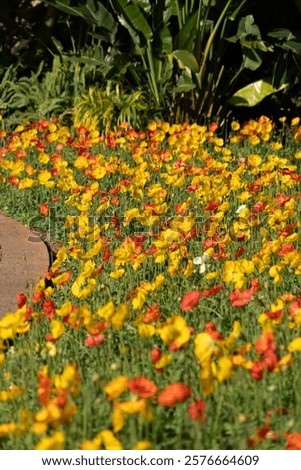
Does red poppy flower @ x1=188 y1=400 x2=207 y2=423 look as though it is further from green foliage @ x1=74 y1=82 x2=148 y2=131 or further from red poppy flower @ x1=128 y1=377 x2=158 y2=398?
green foliage @ x1=74 y1=82 x2=148 y2=131

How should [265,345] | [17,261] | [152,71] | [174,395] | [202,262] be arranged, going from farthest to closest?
[152,71] → [17,261] → [202,262] → [265,345] → [174,395]

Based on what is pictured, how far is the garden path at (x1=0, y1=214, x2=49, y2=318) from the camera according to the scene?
15.6 ft

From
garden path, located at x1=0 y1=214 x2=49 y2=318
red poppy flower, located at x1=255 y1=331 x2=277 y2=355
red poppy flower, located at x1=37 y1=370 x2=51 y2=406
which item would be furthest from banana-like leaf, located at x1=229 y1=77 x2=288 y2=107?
red poppy flower, located at x1=37 y1=370 x2=51 y2=406

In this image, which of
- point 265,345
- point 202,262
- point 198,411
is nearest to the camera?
point 198,411

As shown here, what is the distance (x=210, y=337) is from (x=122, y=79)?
6.93 metres

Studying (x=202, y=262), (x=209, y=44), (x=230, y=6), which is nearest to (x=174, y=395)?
(x=202, y=262)

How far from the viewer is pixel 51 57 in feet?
35.3

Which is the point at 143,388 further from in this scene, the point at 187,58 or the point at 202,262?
the point at 187,58

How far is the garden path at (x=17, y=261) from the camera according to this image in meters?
4.75

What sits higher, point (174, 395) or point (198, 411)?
point (174, 395)

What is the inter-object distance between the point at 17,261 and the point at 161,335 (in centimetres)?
260

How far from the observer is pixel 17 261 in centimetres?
525
